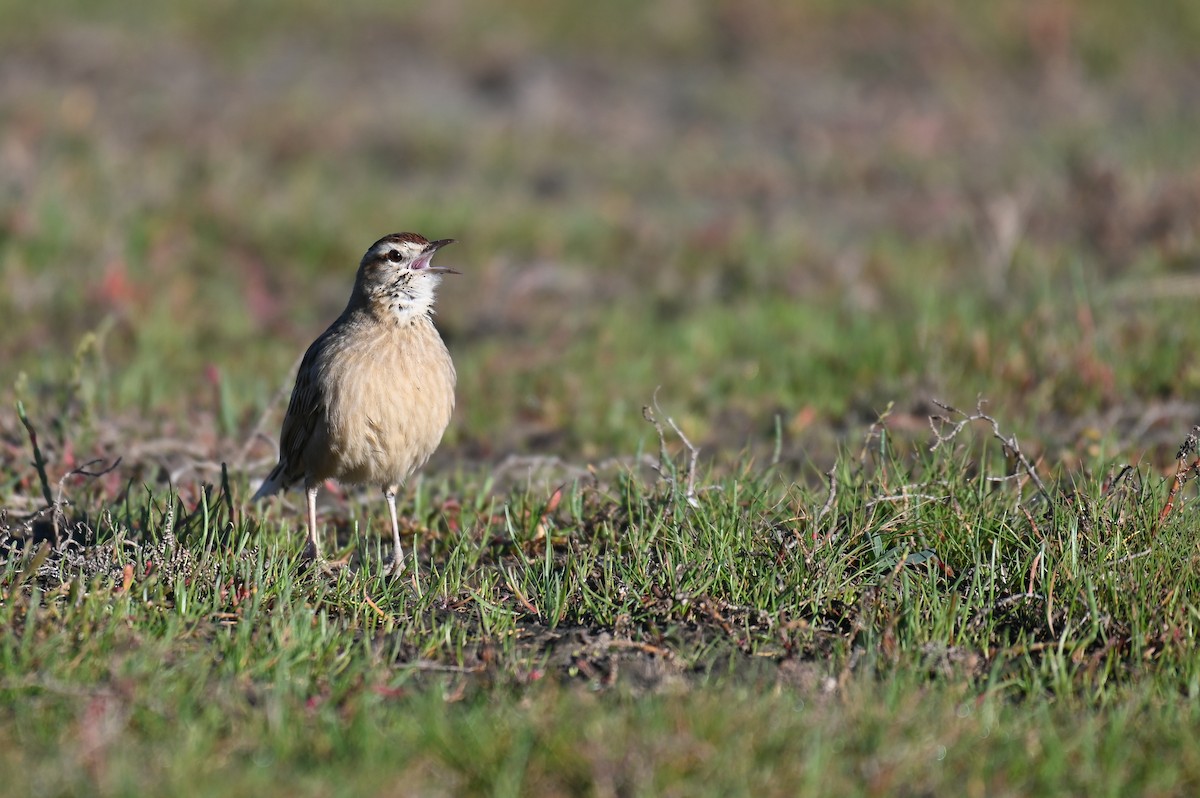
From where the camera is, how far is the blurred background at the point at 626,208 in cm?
848

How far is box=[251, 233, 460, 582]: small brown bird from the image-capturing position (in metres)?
6.13

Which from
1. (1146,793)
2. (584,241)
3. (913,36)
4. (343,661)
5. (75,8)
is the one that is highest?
(75,8)

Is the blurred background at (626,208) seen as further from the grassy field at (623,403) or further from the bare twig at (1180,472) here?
the bare twig at (1180,472)

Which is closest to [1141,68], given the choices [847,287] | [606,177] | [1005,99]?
[1005,99]

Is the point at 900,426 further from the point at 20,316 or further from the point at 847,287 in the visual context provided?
the point at 20,316

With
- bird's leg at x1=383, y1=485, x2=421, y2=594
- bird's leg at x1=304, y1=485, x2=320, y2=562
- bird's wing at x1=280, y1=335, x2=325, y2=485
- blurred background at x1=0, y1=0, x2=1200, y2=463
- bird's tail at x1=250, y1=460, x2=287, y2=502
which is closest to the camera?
bird's leg at x1=383, y1=485, x2=421, y2=594

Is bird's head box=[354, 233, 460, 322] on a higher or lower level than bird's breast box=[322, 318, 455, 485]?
higher

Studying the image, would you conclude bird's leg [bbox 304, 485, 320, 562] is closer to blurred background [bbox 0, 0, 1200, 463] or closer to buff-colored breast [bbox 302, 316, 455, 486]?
buff-colored breast [bbox 302, 316, 455, 486]

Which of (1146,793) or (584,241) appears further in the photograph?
(584,241)

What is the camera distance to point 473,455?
8.10 meters

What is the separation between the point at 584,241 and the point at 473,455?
4.11 metres

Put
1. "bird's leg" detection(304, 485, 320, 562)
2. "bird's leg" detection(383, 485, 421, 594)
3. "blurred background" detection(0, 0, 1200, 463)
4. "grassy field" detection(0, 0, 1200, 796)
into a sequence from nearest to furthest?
1. "grassy field" detection(0, 0, 1200, 796)
2. "bird's leg" detection(383, 485, 421, 594)
3. "bird's leg" detection(304, 485, 320, 562)
4. "blurred background" detection(0, 0, 1200, 463)

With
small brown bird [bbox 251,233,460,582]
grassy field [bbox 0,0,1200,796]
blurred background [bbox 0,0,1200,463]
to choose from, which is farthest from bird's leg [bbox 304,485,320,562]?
blurred background [bbox 0,0,1200,463]

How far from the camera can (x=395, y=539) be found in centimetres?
618
